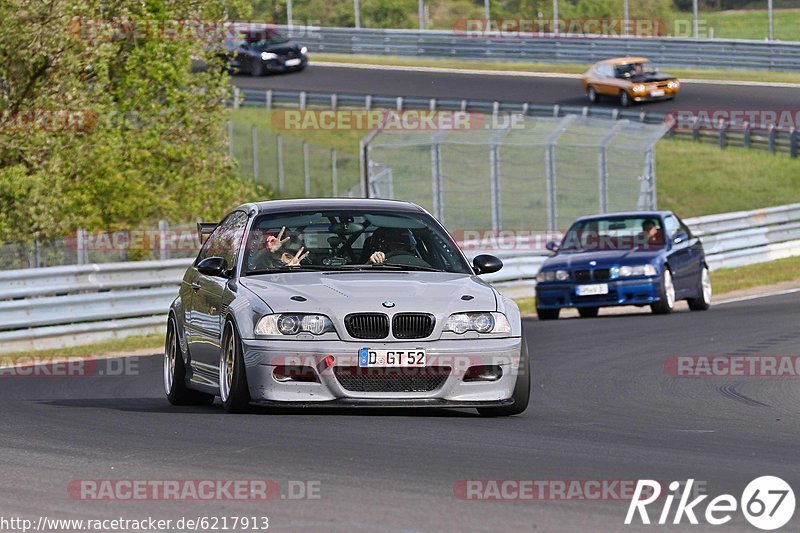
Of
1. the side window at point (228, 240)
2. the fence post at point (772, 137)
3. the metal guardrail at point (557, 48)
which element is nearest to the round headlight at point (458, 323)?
the side window at point (228, 240)

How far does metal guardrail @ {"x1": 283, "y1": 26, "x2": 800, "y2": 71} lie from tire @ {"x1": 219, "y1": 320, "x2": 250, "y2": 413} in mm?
46541

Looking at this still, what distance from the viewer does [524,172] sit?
4181cm

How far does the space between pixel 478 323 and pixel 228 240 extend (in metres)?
2.26

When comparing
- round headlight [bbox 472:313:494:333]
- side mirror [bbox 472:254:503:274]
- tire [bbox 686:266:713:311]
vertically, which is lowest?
tire [bbox 686:266:713:311]

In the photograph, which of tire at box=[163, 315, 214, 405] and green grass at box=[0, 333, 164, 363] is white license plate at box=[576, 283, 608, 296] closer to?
green grass at box=[0, 333, 164, 363]

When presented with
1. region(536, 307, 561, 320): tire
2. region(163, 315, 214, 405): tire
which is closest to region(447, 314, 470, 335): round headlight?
region(163, 315, 214, 405): tire

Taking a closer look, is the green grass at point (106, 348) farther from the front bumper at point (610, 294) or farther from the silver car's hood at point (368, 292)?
the silver car's hood at point (368, 292)

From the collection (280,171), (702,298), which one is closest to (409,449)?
(702,298)

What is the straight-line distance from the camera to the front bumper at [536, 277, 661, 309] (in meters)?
21.7

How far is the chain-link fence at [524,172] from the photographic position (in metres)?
28.2

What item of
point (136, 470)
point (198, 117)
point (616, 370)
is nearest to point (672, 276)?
point (616, 370)

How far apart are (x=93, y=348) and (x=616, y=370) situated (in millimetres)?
7945

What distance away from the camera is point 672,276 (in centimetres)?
2200

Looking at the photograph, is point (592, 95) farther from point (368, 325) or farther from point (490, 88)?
point (368, 325)
